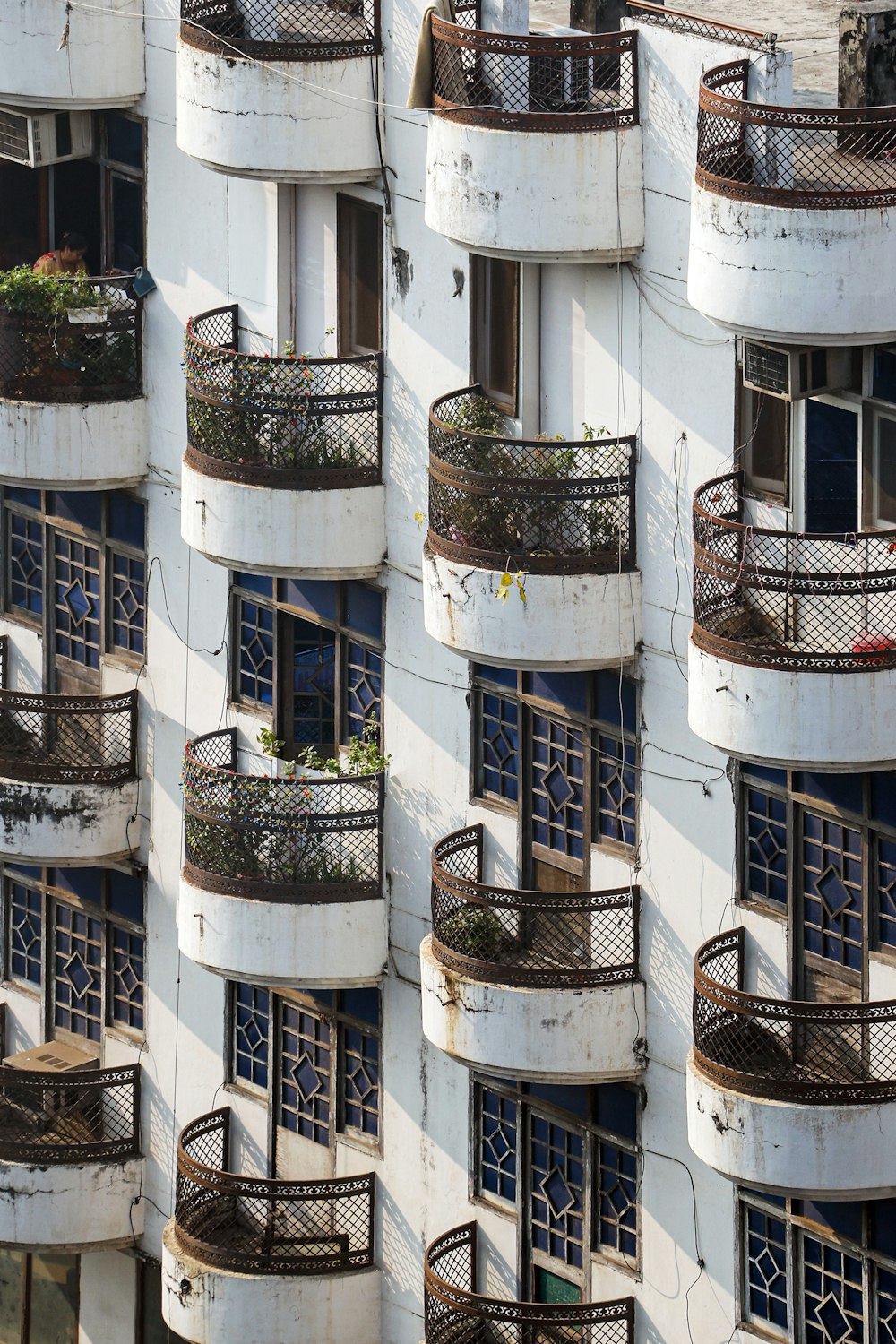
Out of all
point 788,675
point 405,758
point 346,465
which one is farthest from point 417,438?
point 788,675

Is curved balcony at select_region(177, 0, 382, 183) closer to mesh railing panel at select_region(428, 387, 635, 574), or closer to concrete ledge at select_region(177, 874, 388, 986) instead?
mesh railing panel at select_region(428, 387, 635, 574)

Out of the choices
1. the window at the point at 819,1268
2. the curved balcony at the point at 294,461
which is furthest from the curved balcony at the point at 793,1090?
the curved balcony at the point at 294,461

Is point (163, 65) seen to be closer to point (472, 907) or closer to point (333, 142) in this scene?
point (333, 142)

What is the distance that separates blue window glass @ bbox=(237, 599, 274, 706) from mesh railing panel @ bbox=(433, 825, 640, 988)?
3350 mm

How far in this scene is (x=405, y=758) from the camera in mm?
38625

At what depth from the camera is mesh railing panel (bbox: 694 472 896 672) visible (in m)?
32.3

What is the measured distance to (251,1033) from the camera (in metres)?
41.2

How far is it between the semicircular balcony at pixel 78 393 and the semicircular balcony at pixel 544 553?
5920 mm

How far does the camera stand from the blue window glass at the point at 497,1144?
38.3m

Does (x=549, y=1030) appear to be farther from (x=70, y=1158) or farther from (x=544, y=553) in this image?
(x=70, y=1158)

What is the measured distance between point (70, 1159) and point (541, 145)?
13.0 m

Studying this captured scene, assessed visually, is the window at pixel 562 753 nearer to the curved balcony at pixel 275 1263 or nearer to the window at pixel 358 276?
the window at pixel 358 276

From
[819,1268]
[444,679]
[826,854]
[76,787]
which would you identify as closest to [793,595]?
[826,854]

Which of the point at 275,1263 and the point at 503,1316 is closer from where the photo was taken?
the point at 503,1316
